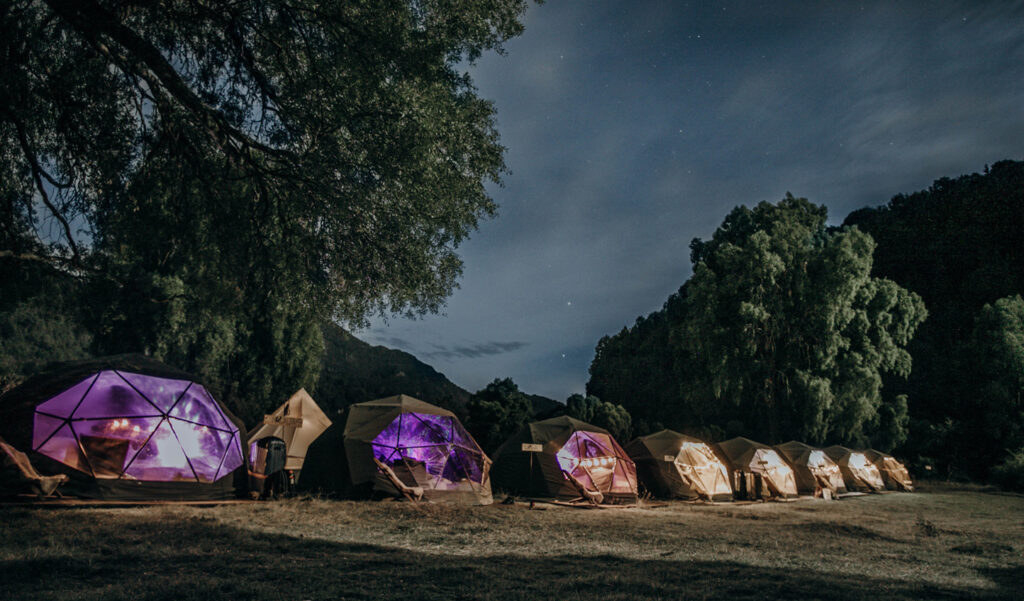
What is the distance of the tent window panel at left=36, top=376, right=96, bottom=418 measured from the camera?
1082 cm

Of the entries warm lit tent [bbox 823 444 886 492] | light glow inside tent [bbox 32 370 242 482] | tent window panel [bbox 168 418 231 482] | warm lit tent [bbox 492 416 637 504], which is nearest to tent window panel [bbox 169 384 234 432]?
light glow inside tent [bbox 32 370 242 482]

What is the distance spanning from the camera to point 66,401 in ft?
36.3

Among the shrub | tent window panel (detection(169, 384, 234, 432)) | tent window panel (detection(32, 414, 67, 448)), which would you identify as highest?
tent window panel (detection(169, 384, 234, 432))

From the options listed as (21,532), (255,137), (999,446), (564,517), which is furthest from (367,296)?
(999,446)

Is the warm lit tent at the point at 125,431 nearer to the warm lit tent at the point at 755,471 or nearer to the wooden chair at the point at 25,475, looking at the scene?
the wooden chair at the point at 25,475

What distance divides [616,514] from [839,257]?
20.2 m

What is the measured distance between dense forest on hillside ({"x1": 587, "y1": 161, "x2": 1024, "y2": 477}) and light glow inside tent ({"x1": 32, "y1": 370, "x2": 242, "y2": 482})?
22.1 m

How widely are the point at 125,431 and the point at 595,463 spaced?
1231cm

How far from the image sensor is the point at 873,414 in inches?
1076

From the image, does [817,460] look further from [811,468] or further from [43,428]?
[43,428]

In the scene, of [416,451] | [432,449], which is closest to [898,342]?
[432,449]

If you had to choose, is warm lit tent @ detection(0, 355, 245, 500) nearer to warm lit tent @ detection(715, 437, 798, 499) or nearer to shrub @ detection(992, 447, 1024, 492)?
warm lit tent @ detection(715, 437, 798, 499)

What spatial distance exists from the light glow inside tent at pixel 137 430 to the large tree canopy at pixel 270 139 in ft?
10.3

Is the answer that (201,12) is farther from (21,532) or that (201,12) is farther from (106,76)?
(21,532)
